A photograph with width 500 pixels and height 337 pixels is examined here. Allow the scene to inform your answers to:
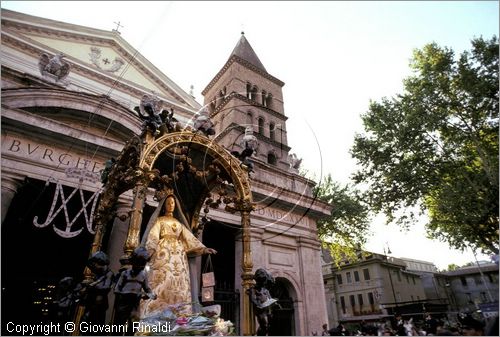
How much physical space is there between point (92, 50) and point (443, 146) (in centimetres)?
2167

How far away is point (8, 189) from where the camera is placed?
28.4 feet

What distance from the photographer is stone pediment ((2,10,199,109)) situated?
49.2ft

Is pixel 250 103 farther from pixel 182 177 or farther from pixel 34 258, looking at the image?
pixel 182 177

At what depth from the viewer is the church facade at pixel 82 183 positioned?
945 centimetres

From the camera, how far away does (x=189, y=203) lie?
7141 millimetres

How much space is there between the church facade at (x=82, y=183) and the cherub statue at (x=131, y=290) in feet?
10.9

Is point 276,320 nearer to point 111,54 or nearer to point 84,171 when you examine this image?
point 84,171

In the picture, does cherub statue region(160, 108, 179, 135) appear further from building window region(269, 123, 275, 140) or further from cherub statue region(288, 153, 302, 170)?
building window region(269, 123, 275, 140)

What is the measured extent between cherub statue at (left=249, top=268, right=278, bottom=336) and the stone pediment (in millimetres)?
12187

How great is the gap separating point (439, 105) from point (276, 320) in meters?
15.1

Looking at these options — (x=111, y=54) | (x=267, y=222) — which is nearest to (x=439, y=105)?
(x=267, y=222)

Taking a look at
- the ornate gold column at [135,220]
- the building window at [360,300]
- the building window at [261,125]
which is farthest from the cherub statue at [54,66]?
the building window at [360,300]

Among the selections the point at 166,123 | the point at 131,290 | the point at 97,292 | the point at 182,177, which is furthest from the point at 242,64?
the point at 131,290

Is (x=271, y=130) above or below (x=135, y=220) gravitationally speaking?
above
